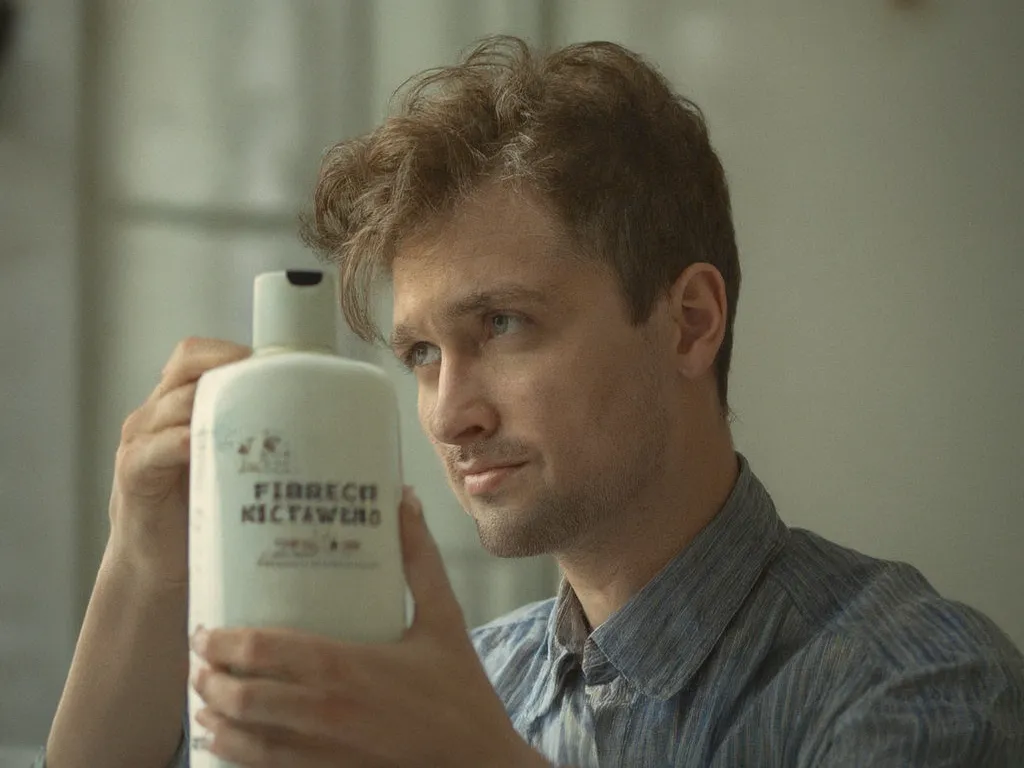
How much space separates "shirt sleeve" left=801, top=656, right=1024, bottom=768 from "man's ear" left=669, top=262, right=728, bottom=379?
1.01ft

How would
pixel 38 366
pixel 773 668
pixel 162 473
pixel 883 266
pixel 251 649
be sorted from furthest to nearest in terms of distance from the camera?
pixel 38 366 < pixel 883 266 < pixel 773 668 < pixel 162 473 < pixel 251 649

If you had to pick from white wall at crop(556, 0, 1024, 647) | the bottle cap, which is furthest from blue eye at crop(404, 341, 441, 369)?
white wall at crop(556, 0, 1024, 647)

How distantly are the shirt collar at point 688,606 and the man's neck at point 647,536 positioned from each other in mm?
20

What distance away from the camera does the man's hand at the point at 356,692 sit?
0.52m

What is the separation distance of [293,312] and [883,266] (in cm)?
94

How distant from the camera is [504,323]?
934 mm

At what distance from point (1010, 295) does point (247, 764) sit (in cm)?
101

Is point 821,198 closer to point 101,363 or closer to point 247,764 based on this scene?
point 101,363

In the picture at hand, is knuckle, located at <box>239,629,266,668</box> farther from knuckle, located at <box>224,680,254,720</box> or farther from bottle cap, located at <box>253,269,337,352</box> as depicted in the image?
bottle cap, located at <box>253,269,337,352</box>

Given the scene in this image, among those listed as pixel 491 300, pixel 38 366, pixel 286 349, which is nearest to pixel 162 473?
pixel 286 349

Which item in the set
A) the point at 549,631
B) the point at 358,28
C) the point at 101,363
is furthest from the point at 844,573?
the point at 358,28

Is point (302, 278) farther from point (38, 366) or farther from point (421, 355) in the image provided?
point (38, 366)

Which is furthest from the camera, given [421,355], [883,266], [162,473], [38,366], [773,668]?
[38,366]

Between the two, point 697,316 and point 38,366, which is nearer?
point 697,316
